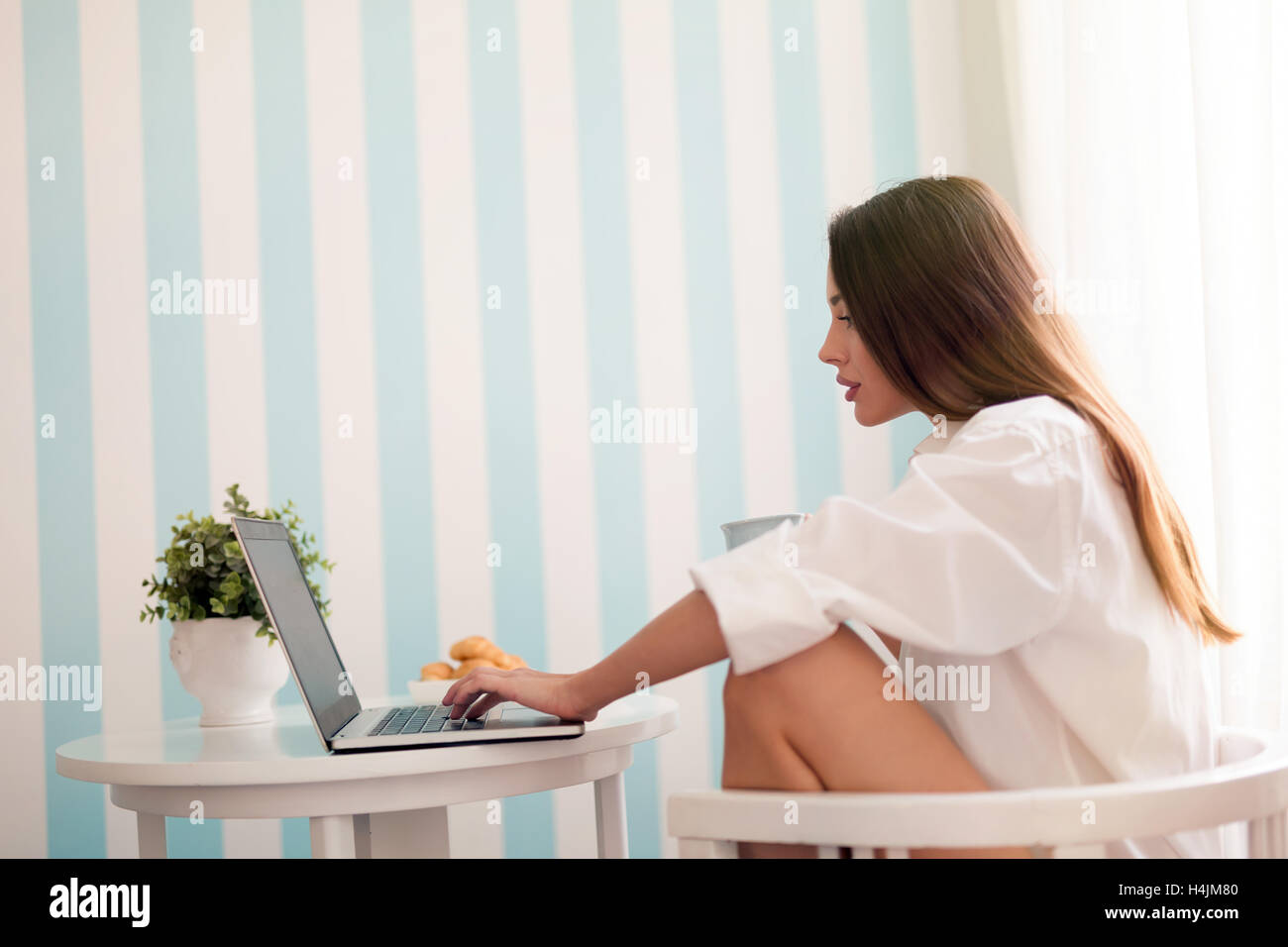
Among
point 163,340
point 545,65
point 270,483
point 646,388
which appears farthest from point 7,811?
point 545,65

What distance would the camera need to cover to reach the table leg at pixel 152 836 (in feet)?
4.16

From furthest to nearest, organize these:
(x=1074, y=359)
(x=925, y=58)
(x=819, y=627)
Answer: (x=925, y=58), (x=1074, y=359), (x=819, y=627)

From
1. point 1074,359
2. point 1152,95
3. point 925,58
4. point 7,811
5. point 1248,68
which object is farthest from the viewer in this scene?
point 925,58

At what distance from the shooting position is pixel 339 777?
3.31ft

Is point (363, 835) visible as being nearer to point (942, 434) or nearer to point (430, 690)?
point (430, 690)

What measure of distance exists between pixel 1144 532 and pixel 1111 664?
0.12 metres

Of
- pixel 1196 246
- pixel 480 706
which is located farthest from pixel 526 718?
pixel 1196 246

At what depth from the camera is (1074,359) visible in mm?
1096

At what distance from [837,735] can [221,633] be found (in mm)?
888

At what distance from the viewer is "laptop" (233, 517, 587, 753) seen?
1.07m

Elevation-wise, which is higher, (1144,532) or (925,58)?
(925,58)

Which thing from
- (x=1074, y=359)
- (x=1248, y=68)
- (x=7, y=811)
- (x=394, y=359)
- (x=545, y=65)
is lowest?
(x=7, y=811)

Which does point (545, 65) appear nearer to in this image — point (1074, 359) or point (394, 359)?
point (394, 359)

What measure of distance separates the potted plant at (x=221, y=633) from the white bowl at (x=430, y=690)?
0.18 meters
